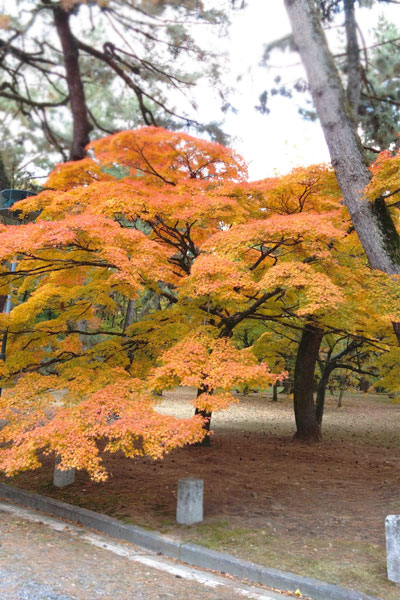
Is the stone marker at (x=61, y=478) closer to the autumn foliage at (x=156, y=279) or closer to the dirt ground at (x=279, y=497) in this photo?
the dirt ground at (x=279, y=497)

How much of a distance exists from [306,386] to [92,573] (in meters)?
8.74

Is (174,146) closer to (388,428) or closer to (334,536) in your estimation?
(334,536)

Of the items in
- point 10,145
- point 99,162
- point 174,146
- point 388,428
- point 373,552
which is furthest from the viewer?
point 388,428

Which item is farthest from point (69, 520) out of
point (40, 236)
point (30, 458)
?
point (40, 236)

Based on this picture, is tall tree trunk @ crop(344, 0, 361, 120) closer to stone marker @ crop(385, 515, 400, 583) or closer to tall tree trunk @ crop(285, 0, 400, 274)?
tall tree trunk @ crop(285, 0, 400, 274)

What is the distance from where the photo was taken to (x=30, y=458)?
17.4ft

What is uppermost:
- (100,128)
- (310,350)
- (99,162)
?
(100,128)

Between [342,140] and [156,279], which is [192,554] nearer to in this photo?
[156,279]

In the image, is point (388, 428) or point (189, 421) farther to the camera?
point (388, 428)

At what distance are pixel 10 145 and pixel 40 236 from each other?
8.95 m

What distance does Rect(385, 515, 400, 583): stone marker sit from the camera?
14.2 ft

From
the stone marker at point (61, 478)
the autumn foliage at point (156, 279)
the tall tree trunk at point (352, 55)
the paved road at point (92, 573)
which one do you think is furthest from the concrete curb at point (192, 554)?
the tall tree trunk at point (352, 55)

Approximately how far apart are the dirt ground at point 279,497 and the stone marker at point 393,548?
0.42 feet

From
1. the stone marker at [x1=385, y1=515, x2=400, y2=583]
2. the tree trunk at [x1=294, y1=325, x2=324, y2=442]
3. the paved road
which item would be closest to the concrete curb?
the paved road
